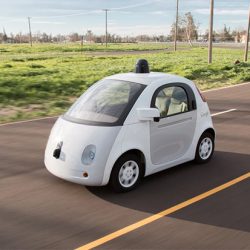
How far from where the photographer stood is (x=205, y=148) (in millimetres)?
7242

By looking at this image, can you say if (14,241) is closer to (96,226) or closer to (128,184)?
(96,226)

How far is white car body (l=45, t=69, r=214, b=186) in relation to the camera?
560 cm

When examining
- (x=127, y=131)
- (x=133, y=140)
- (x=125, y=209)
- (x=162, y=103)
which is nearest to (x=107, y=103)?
(x=127, y=131)

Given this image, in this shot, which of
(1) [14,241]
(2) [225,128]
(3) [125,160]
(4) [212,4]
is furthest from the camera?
(4) [212,4]

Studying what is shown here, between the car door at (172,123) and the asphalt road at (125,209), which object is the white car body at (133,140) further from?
the asphalt road at (125,209)

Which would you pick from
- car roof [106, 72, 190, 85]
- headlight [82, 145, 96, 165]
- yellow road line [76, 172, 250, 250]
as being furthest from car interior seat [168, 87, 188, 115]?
headlight [82, 145, 96, 165]

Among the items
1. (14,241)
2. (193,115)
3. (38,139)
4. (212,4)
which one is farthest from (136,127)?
(212,4)

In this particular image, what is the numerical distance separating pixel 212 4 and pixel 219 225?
1055 inches

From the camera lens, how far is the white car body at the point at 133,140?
18.4 ft

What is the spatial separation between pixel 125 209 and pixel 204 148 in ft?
7.88

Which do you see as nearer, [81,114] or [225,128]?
[81,114]

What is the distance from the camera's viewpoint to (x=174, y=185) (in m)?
6.26

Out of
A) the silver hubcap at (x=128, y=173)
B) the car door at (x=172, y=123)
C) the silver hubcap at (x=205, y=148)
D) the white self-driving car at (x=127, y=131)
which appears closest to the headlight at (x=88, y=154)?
the white self-driving car at (x=127, y=131)

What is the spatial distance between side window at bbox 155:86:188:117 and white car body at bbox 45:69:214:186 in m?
0.09
